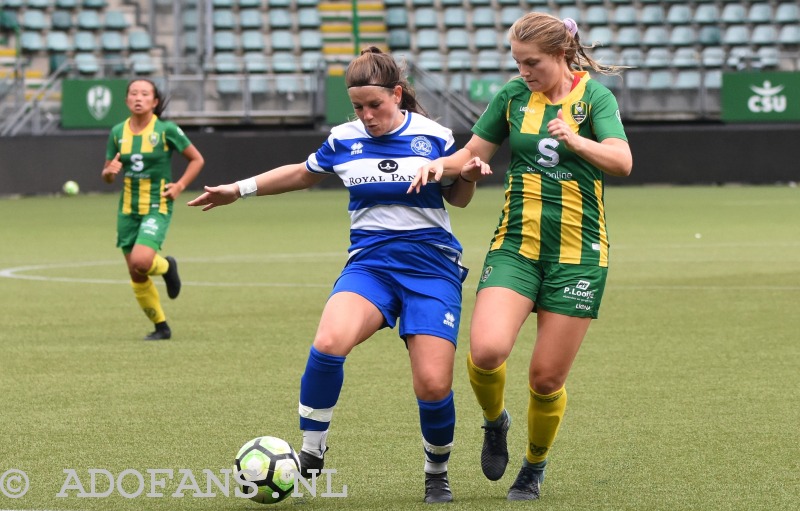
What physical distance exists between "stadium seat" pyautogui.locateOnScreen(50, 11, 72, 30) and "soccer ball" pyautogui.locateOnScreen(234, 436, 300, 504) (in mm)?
29277

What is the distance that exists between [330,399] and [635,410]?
2506 mm

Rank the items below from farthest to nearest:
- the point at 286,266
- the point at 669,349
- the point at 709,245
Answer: the point at 709,245
the point at 286,266
the point at 669,349

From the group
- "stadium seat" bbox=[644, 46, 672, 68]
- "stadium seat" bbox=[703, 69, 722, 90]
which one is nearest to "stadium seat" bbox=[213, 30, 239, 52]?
"stadium seat" bbox=[644, 46, 672, 68]

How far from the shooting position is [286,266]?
52.7ft

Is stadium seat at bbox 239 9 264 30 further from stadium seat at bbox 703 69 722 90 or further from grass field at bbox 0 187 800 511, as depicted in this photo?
grass field at bbox 0 187 800 511

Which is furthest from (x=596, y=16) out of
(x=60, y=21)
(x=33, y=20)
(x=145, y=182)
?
(x=145, y=182)

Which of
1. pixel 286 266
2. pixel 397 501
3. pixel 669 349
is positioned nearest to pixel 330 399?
pixel 397 501

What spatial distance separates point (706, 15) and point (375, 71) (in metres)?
29.5

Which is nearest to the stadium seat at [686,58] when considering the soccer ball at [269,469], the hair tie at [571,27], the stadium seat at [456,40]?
the stadium seat at [456,40]

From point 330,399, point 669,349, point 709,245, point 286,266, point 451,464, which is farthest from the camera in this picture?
point 709,245

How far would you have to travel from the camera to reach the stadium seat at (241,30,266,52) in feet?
110

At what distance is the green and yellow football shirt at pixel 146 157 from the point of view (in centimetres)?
1104

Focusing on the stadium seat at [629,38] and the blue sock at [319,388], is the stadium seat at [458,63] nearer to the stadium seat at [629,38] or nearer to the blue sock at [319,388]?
the stadium seat at [629,38]

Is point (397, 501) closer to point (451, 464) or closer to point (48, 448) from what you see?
point (451, 464)
